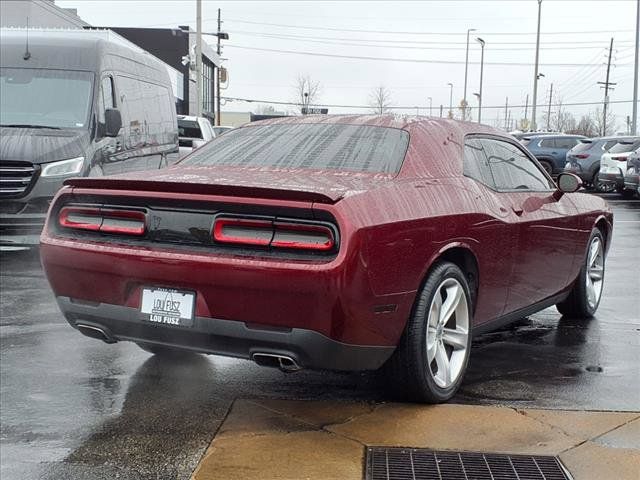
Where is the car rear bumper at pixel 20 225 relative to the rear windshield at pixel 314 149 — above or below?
below

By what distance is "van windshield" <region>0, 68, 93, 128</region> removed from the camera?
10.1 m

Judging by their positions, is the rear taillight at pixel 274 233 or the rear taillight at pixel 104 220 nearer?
the rear taillight at pixel 274 233

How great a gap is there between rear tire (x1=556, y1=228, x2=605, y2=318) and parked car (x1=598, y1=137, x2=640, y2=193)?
14.6m

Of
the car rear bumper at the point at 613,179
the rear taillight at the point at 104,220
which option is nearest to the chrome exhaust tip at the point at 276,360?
the rear taillight at the point at 104,220

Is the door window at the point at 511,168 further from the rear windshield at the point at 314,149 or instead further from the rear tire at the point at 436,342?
the rear tire at the point at 436,342

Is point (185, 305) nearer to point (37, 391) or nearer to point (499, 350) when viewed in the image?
point (37, 391)

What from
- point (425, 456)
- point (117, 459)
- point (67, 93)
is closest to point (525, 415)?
point (425, 456)

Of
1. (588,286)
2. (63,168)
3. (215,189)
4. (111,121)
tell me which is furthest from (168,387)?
(111,121)

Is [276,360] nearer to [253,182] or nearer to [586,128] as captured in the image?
[253,182]

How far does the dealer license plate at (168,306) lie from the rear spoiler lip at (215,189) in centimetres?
48

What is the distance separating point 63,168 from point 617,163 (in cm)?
1513

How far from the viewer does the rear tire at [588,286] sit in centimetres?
646

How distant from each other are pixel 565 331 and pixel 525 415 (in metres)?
2.12

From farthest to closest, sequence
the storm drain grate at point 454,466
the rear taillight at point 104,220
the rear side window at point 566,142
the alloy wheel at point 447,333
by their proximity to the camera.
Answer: the rear side window at point 566,142 → the alloy wheel at point 447,333 → the rear taillight at point 104,220 → the storm drain grate at point 454,466
